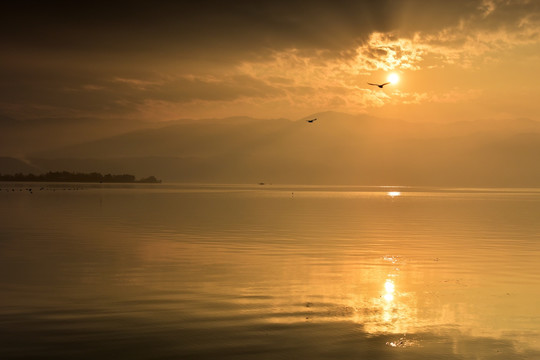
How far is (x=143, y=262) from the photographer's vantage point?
28.2m

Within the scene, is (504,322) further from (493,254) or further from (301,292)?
(493,254)

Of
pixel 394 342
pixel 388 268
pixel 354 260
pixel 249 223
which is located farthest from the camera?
pixel 249 223

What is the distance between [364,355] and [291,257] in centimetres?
1707

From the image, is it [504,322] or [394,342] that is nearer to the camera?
[394,342]

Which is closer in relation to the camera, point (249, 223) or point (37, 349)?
point (37, 349)

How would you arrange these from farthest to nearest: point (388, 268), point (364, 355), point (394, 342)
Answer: point (388, 268), point (394, 342), point (364, 355)

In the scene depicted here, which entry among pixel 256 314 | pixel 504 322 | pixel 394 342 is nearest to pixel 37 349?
pixel 256 314

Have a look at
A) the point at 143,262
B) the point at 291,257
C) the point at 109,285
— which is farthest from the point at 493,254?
the point at 109,285

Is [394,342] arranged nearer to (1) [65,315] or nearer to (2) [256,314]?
(2) [256,314]

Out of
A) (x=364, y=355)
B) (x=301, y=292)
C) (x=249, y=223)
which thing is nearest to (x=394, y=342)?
(x=364, y=355)

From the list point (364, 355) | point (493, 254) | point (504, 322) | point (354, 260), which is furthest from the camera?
point (493, 254)

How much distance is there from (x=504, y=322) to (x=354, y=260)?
13019 mm

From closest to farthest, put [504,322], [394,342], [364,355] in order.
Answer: [364,355] → [394,342] → [504,322]

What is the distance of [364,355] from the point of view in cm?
1327
